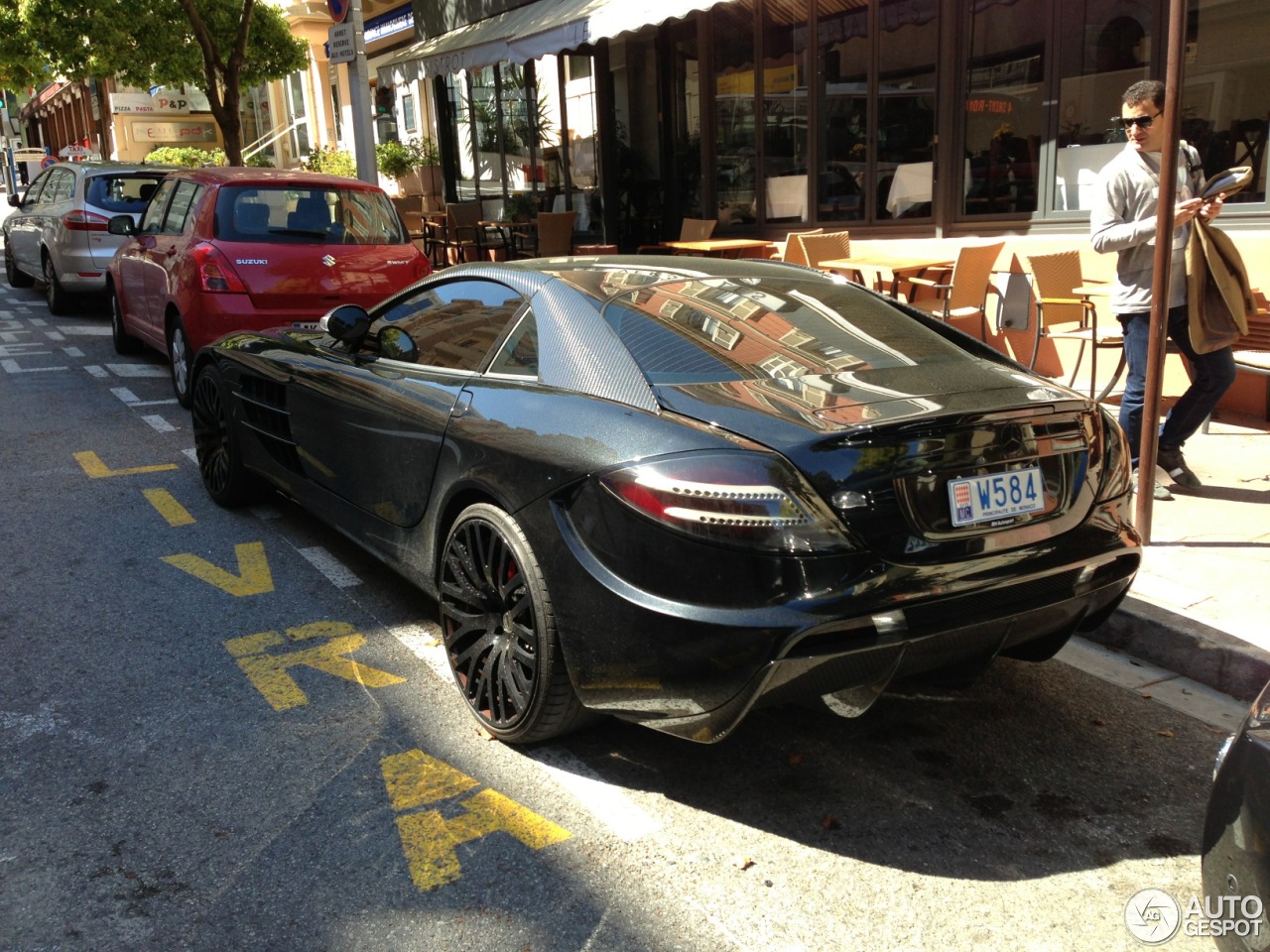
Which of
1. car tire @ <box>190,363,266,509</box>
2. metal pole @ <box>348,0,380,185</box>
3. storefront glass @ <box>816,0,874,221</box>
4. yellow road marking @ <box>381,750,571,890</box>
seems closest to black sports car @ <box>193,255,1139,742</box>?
yellow road marking @ <box>381,750,571,890</box>

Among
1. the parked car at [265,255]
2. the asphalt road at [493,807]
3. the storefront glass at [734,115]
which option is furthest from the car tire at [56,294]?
the asphalt road at [493,807]

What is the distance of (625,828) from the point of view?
3.03 m

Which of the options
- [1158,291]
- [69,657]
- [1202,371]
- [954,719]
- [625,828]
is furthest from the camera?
[1202,371]

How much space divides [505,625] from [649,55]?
10.9 m

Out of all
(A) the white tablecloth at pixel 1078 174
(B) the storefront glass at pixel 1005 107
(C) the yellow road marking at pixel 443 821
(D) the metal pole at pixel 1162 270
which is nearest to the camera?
(C) the yellow road marking at pixel 443 821

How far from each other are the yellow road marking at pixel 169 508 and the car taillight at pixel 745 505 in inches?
148

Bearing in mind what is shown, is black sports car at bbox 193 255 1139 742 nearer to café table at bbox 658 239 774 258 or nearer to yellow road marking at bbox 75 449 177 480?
yellow road marking at bbox 75 449 177 480

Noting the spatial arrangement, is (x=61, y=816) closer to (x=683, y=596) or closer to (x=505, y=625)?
(x=505, y=625)

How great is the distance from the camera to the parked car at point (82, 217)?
41.1ft

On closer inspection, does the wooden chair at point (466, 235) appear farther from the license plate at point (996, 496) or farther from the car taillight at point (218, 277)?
the license plate at point (996, 496)

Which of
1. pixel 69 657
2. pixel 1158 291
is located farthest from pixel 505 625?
pixel 1158 291

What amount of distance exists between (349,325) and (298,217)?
4.01 meters

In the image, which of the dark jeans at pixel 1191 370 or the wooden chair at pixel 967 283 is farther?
the wooden chair at pixel 967 283

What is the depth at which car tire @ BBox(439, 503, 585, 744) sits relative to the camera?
127 inches
